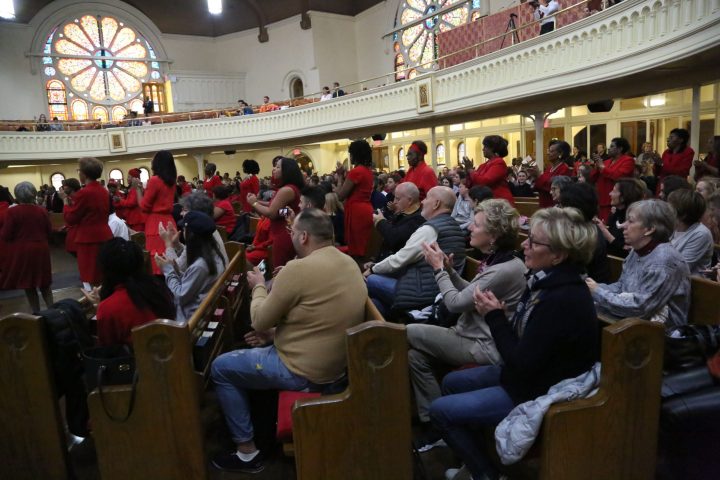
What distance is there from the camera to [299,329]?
7.07ft

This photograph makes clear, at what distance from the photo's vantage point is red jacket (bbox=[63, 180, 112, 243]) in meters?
4.57

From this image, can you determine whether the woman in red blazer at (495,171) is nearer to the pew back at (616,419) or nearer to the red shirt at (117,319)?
the pew back at (616,419)

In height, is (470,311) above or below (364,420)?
above

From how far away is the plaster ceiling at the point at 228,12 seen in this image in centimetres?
2234

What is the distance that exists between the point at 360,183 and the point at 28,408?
2871 mm

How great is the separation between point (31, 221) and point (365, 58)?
1961cm

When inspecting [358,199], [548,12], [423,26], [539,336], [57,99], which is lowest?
[539,336]

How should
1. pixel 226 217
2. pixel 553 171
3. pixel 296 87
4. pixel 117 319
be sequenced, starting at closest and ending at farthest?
1. pixel 117 319
2. pixel 553 171
3. pixel 226 217
4. pixel 296 87

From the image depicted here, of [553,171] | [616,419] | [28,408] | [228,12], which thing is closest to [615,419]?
[616,419]

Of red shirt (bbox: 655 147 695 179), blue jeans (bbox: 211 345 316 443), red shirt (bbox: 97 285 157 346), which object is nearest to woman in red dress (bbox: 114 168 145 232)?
red shirt (bbox: 97 285 157 346)

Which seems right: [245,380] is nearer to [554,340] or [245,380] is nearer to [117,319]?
Result: [117,319]

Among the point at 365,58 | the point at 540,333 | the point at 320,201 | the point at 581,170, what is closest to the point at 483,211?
the point at 540,333

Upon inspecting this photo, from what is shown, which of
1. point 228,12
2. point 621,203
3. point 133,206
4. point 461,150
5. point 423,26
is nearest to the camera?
point 621,203

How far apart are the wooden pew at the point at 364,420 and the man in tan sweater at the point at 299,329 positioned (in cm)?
34
